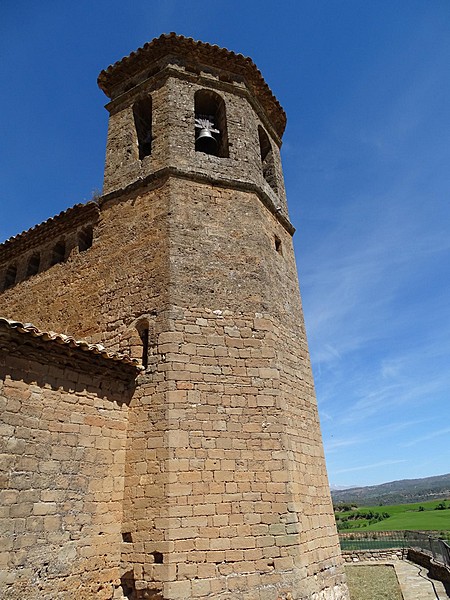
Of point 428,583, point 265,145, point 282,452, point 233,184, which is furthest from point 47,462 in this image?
point 428,583

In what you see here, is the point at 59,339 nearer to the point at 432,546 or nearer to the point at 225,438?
the point at 225,438

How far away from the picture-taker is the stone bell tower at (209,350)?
5680 millimetres

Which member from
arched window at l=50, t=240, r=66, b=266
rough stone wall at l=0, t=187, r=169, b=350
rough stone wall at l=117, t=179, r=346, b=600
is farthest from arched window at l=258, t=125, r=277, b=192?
arched window at l=50, t=240, r=66, b=266

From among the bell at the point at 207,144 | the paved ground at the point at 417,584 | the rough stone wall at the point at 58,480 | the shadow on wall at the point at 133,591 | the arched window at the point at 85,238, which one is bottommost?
the paved ground at the point at 417,584

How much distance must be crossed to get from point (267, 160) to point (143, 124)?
3244 mm

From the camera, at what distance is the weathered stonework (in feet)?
18.2

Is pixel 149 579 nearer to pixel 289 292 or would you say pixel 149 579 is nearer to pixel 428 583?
pixel 289 292

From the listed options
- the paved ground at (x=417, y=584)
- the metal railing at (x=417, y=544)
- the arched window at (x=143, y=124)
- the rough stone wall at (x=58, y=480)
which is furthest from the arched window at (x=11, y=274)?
the metal railing at (x=417, y=544)

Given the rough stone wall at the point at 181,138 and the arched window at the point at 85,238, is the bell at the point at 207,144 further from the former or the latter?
the arched window at the point at 85,238

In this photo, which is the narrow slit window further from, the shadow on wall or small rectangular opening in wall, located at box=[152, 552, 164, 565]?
the shadow on wall

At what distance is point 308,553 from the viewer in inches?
244

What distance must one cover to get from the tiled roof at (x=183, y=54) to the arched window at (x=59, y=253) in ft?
13.2

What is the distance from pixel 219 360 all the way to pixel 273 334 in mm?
1137

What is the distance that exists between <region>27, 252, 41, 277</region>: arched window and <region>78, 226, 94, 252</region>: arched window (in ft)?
5.06
